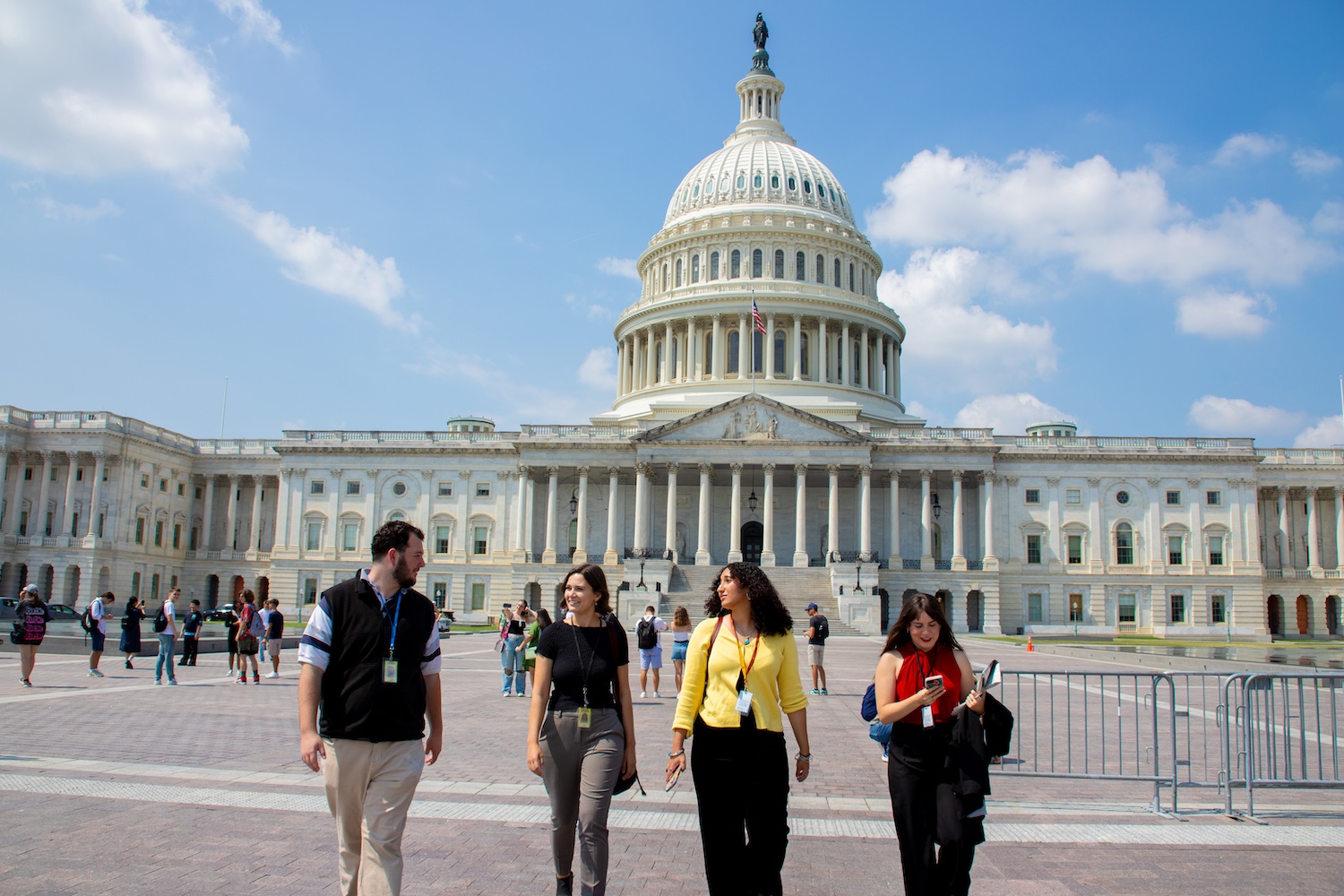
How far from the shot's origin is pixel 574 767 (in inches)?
311

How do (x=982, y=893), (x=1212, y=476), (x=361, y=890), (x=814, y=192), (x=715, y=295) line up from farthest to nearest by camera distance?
(x=814, y=192) → (x=715, y=295) → (x=1212, y=476) → (x=982, y=893) → (x=361, y=890)

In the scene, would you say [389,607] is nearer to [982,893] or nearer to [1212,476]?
[982,893]

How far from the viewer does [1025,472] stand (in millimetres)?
72500

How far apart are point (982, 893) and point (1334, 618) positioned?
3175 inches

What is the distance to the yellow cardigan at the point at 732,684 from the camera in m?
7.40

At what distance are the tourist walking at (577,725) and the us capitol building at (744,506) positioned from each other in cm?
5485

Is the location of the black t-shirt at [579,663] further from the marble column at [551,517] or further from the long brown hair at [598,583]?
the marble column at [551,517]

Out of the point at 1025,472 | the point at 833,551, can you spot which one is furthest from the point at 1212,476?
the point at 833,551

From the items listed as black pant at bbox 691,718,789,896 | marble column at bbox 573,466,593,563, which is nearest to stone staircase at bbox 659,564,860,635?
marble column at bbox 573,466,593,563

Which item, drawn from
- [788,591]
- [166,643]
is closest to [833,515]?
[788,591]

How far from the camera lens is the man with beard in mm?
6801

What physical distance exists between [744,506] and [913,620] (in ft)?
221

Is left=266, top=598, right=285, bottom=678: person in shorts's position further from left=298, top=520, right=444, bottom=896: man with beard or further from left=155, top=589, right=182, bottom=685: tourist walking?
left=298, top=520, right=444, bottom=896: man with beard

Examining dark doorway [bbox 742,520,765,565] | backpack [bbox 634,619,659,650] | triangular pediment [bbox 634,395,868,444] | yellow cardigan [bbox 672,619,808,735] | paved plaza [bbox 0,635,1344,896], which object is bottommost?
paved plaza [bbox 0,635,1344,896]
